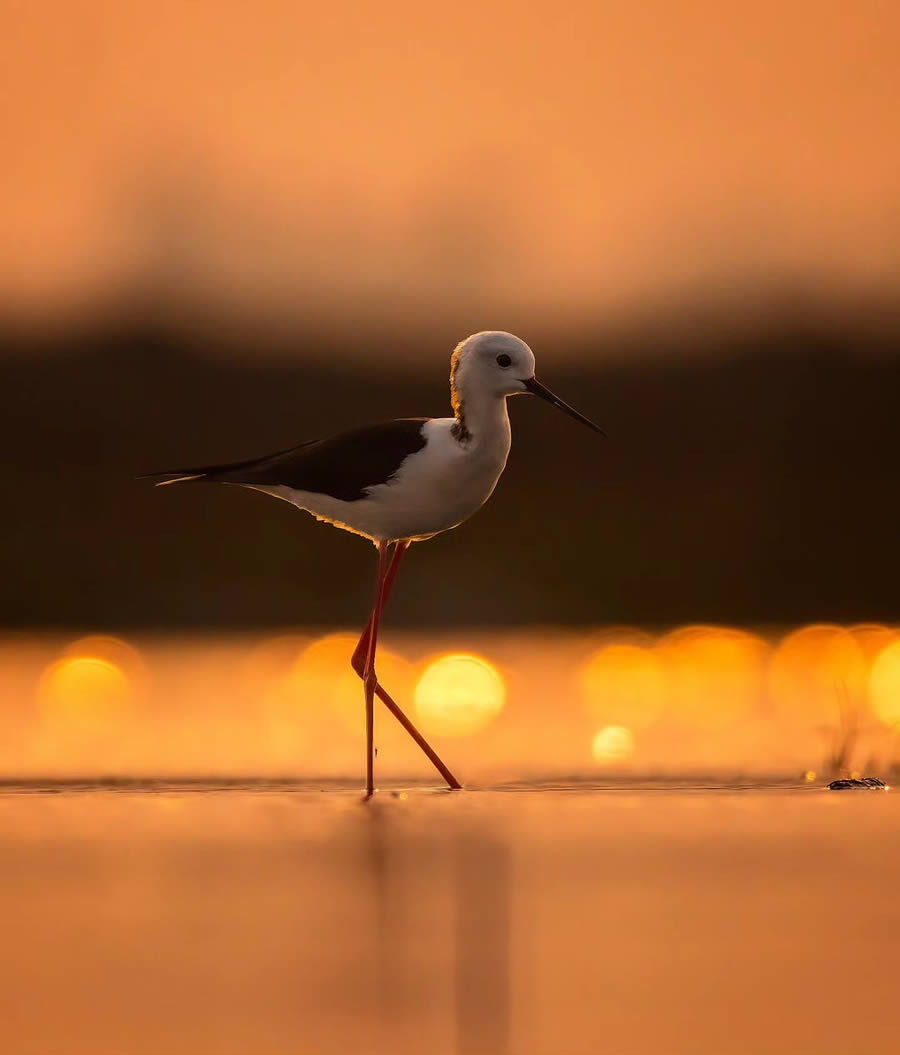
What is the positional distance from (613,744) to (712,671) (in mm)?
3819

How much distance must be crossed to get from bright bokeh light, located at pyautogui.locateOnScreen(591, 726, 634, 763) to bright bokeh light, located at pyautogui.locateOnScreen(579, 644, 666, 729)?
9.5 inches

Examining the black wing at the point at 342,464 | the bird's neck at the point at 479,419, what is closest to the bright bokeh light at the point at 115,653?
the black wing at the point at 342,464

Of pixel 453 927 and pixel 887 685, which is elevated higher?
pixel 453 927

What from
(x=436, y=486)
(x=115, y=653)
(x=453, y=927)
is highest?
(x=436, y=486)

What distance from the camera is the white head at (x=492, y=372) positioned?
8039 mm

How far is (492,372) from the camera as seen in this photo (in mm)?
8055

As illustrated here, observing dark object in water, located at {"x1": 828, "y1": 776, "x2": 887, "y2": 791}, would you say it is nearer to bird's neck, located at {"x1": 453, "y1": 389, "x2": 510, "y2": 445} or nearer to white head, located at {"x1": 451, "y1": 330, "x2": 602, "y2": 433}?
white head, located at {"x1": 451, "y1": 330, "x2": 602, "y2": 433}

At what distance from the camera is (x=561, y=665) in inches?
519

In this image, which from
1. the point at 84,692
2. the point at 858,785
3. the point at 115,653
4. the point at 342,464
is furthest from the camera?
the point at 115,653

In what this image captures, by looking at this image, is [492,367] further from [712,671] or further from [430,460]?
[712,671]

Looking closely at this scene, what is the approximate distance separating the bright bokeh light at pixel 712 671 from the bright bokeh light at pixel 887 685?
642mm

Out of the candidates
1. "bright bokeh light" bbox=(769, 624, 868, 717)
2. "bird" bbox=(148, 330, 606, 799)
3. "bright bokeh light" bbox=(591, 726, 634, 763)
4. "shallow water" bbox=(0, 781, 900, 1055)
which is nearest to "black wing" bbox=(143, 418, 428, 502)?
"bird" bbox=(148, 330, 606, 799)

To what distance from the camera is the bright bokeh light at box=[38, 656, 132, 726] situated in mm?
10062

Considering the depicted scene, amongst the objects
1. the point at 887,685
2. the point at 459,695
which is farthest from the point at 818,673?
the point at 459,695
